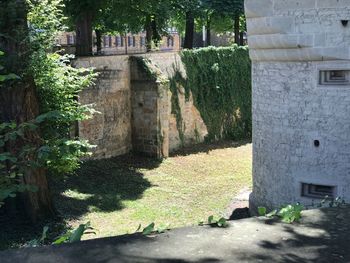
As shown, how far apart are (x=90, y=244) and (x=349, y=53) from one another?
762 centimetres

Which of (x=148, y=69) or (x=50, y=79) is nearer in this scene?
(x=50, y=79)

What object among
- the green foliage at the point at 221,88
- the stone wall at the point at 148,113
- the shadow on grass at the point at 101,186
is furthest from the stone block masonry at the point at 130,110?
the green foliage at the point at 221,88

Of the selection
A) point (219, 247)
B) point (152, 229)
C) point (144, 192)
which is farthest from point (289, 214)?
point (144, 192)

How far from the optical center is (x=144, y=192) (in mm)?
14445

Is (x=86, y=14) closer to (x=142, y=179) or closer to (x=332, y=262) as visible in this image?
(x=142, y=179)

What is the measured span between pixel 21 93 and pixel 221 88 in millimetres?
12123

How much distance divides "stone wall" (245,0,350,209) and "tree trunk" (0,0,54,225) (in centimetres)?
459

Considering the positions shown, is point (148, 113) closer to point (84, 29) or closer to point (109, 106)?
point (109, 106)

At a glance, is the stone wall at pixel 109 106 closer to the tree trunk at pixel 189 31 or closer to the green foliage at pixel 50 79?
the green foliage at pixel 50 79

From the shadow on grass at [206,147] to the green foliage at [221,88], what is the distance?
1.53 ft

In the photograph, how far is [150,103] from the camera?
57.9 ft

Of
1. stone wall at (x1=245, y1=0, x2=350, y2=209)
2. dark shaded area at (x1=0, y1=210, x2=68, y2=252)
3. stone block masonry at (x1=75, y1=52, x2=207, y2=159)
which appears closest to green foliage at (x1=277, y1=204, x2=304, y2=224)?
stone wall at (x1=245, y1=0, x2=350, y2=209)

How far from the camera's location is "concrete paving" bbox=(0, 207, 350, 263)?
3.31m

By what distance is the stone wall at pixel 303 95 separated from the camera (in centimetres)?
995
